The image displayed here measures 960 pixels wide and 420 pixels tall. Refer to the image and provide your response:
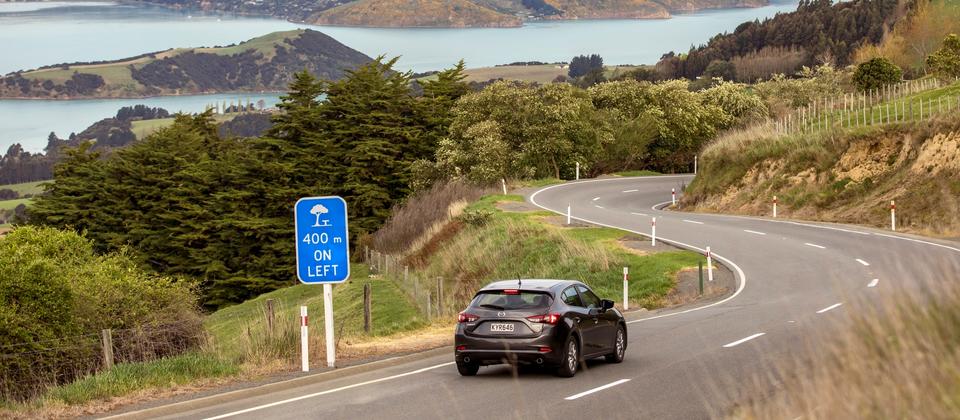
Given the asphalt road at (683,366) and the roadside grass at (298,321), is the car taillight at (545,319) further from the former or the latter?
the roadside grass at (298,321)

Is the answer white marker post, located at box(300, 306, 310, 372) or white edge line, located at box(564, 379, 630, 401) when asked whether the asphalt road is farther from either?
white marker post, located at box(300, 306, 310, 372)

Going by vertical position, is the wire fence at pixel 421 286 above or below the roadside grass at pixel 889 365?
below

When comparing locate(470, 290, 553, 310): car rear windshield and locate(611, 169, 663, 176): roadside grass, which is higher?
locate(470, 290, 553, 310): car rear windshield

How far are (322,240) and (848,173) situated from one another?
3397cm

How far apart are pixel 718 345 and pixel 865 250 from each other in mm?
17892

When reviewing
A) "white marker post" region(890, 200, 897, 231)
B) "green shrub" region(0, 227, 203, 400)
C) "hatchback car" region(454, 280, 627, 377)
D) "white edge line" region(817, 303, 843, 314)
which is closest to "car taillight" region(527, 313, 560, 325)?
"hatchback car" region(454, 280, 627, 377)

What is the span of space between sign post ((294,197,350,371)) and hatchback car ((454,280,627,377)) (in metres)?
2.59

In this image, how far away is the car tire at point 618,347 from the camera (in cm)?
1888

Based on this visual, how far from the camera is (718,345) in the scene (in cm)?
1994

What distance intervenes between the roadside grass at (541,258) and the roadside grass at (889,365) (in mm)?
22914

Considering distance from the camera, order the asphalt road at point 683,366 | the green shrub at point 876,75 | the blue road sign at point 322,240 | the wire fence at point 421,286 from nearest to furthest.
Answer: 1. the asphalt road at point 683,366
2. the blue road sign at point 322,240
3. the wire fence at point 421,286
4. the green shrub at point 876,75

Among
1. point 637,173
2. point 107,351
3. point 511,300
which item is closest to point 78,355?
point 107,351

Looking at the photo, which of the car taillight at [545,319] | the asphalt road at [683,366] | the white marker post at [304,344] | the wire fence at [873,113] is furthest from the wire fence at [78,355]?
the wire fence at [873,113]

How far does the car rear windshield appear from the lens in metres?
17.1
